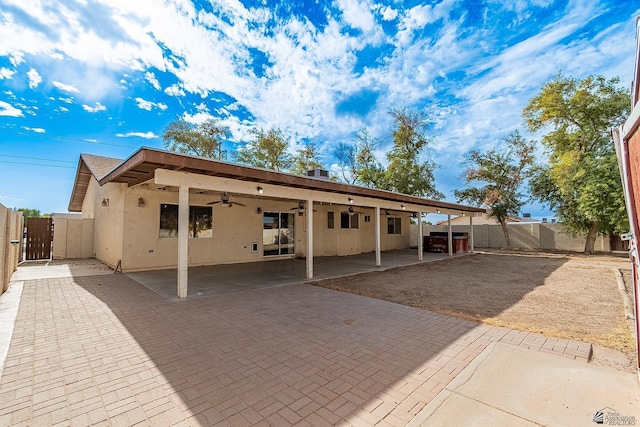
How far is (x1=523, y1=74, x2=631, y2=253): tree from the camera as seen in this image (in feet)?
44.7

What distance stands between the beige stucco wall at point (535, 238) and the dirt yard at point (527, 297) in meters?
8.25

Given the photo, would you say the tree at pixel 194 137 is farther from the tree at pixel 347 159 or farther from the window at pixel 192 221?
the window at pixel 192 221

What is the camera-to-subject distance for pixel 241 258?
10766 millimetres

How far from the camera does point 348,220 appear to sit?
48.8 feet

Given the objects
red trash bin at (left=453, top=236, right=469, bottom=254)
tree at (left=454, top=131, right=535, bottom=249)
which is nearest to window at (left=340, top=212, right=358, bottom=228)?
red trash bin at (left=453, top=236, right=469, bottom=254)

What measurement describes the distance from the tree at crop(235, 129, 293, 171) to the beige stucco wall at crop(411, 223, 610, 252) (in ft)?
42.7

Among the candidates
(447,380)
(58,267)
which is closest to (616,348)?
(447,380)

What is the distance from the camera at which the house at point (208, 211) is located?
5578mm

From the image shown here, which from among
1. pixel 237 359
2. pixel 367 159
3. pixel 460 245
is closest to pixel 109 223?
pixel 237 359

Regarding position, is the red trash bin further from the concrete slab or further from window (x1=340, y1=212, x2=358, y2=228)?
the concrete slab

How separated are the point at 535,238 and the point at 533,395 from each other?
20.6 m

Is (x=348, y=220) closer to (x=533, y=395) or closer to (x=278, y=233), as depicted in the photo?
(x=278, y=233)

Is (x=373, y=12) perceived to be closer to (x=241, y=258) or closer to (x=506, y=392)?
(x=241, y=258)

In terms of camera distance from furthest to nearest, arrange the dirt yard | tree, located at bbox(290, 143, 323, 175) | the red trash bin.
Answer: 1. tree, located at bbox(290, 143, 323, 175)
2. the red trash bin
3. the dirt yard
